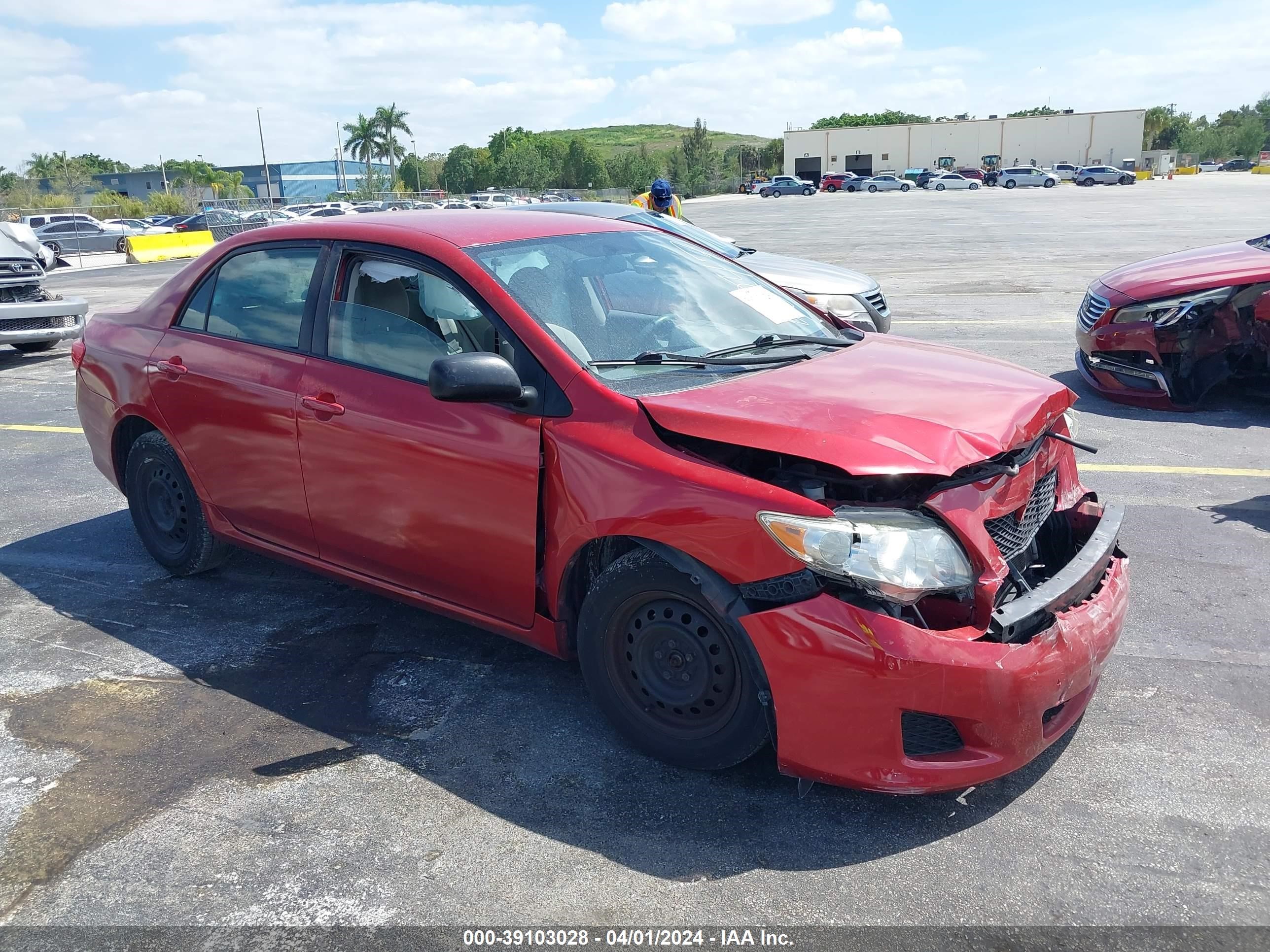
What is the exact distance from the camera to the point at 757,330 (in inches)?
154

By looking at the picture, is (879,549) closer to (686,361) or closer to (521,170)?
(686,361)

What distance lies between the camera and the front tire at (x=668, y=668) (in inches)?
115

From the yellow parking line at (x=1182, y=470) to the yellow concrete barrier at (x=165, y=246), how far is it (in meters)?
29.5

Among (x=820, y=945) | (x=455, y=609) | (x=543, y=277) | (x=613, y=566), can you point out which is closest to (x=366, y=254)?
(x=543, y=277)

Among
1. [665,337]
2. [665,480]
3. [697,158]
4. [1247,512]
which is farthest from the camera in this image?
[697,158]

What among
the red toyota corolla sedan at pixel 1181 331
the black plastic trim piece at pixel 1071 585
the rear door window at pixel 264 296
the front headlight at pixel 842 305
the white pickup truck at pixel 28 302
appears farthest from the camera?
the white pickup truck at pixel 28 302

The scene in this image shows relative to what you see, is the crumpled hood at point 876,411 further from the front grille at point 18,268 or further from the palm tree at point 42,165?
the palm tree at point 42,165

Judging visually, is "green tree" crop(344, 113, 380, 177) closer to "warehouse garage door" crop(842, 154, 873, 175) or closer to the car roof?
"warehouse garage door" crop(842, 154, 873, 175)

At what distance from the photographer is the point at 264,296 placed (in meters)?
4.28

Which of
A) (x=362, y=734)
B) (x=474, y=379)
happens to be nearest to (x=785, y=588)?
(x=474, y=379)

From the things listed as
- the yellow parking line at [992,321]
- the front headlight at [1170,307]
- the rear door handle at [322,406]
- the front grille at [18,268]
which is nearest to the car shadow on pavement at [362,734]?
the rear door handle at [322,406]

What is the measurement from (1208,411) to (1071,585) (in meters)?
5.49

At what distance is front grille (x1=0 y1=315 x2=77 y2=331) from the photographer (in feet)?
38.7

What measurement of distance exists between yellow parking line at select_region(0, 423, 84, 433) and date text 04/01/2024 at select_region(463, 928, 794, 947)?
24.2ft
